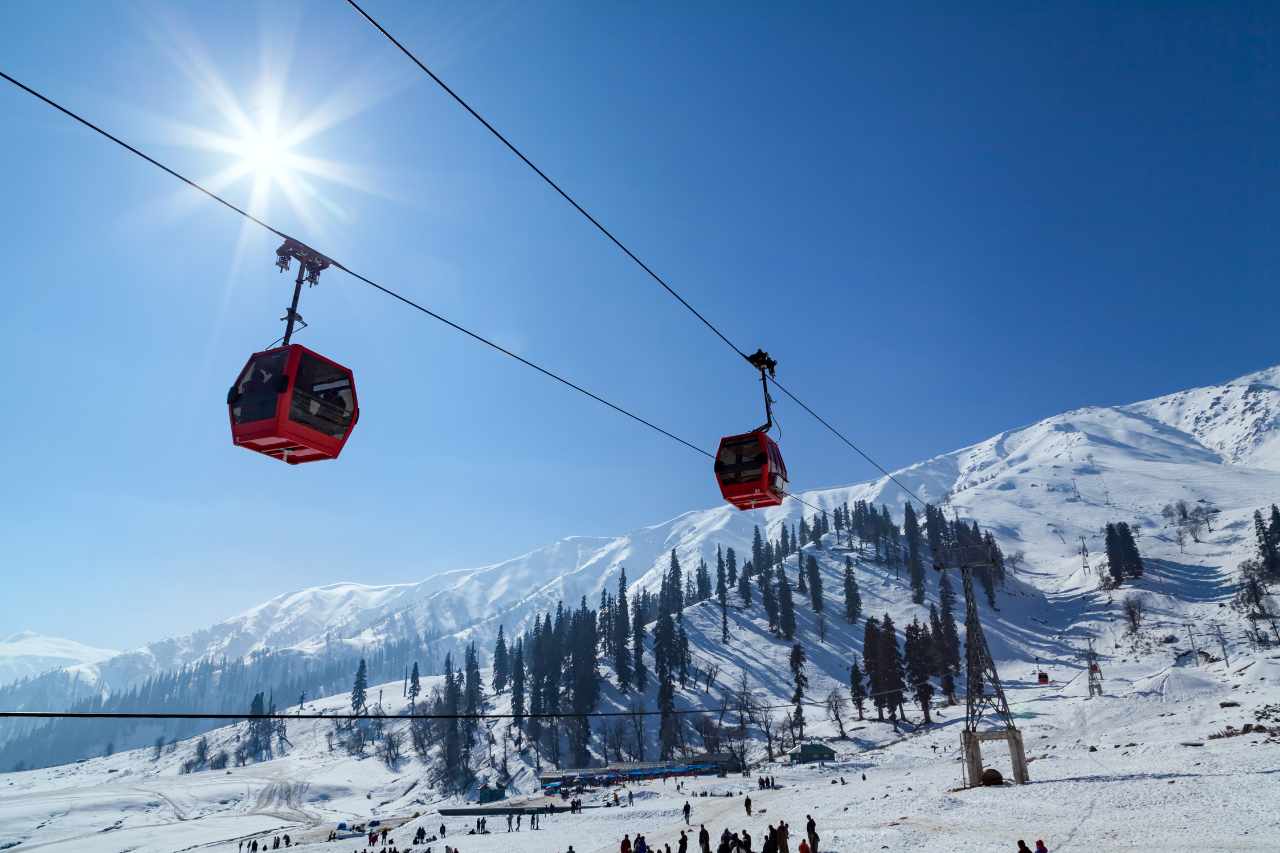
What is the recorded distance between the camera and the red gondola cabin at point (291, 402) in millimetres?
12203

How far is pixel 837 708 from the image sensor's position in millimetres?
100688

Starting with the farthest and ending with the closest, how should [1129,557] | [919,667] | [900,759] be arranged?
1. [1129,557]
2. [919,667]
3. [900,759]

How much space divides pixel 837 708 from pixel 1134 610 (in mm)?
88717

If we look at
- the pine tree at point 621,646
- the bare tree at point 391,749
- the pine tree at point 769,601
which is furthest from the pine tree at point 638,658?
the bare tree at point 391,749

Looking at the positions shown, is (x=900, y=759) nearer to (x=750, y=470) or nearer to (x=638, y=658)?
(x=750, y=470)

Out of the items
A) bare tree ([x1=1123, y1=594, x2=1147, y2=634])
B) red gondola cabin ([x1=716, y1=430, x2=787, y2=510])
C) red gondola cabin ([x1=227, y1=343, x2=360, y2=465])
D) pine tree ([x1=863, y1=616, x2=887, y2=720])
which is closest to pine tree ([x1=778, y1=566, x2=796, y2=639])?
pine tree ([x1=863, y1=616, x2=887, y2=720])

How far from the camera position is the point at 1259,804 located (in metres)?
28.4

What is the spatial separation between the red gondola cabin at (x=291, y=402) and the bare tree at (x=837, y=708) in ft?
319

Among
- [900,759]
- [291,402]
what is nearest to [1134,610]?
[900,759]

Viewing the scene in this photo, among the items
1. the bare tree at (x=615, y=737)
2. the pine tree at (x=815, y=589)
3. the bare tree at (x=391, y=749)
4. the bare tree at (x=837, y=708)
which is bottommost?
the bare tree at (x=391, y=749)

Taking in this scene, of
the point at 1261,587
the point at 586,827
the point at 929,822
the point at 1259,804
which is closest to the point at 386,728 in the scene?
the point at 586,827

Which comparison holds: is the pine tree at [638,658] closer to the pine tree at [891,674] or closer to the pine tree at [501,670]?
the pine tree at [501,670]

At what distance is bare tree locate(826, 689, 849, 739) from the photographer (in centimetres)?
9921

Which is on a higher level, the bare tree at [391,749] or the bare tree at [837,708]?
the bare tree at [837,708]
